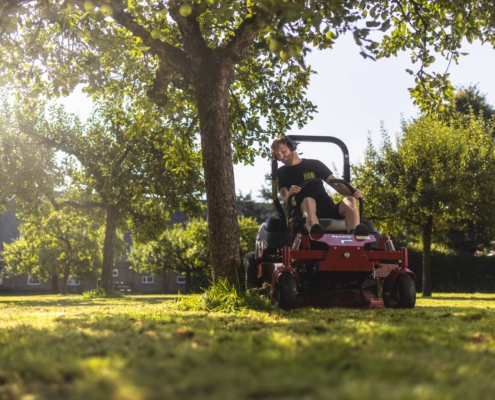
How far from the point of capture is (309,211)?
24.7 ft

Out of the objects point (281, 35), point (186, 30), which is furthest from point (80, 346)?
point (186, 30)

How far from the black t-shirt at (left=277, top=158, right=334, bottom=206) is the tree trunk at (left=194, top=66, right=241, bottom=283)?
44.2 inches

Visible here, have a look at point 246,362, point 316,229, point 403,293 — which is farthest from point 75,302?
point 246,362

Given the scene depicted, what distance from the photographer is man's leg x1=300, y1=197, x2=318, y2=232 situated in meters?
7.50

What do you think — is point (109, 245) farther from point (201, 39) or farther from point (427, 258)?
point (201, 39)

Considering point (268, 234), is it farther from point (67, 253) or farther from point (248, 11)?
point (67, 253)

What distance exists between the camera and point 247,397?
2.36 meters

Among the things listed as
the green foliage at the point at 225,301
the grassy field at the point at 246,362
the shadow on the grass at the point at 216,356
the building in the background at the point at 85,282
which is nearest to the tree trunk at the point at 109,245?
the green foliage at the point at 225,301

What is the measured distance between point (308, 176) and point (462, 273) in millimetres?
31801

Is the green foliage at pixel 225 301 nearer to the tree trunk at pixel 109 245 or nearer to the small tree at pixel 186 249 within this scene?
the tree trunk at pixel 109 245

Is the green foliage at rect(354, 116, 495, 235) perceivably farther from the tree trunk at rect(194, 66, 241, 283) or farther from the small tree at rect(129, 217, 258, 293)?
the small tree at rect(129, 217, 258, 293)

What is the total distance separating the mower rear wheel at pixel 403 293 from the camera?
7.55 metres

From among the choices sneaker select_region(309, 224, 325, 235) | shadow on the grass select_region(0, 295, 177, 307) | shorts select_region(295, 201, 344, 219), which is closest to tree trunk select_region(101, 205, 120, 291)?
shadow on the grass select_region(0, 295, 177, 307)

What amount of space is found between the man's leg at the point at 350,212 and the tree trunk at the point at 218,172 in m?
1.94
